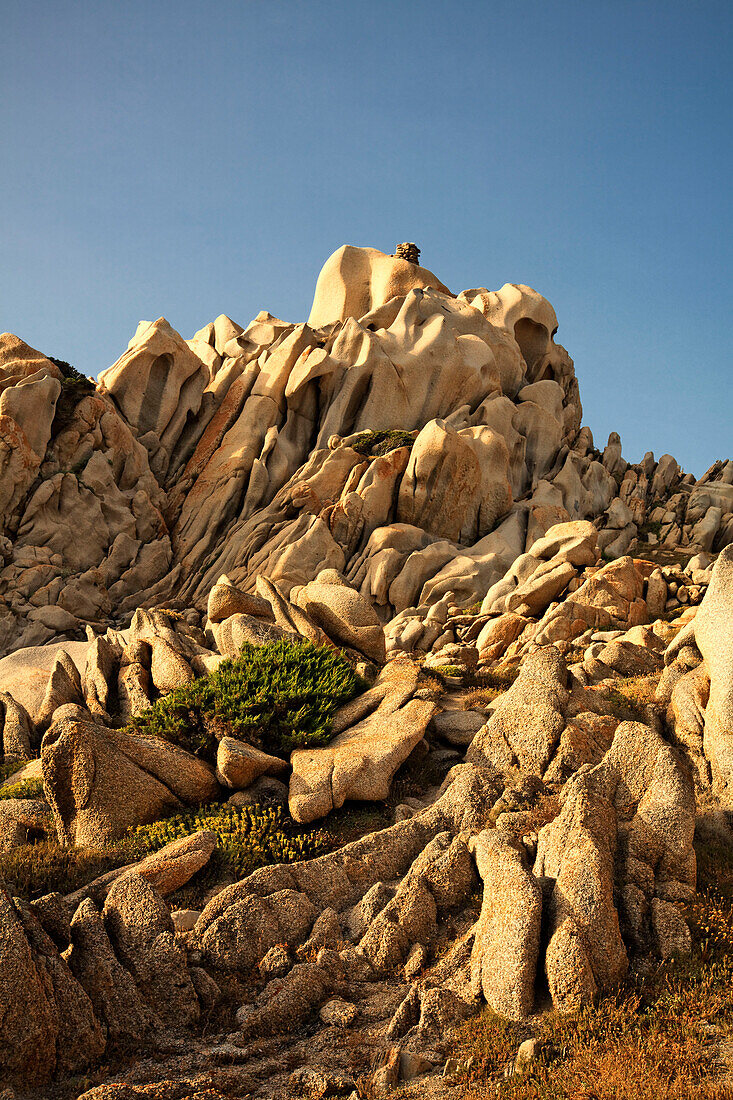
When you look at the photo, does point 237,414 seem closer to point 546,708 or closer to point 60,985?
point 546,708

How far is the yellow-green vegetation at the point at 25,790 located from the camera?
58.2 feet

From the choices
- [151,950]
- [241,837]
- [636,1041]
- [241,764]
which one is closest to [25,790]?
[241,764]

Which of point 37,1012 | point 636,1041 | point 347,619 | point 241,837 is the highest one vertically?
point 347,619

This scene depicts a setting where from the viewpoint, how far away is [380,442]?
5156 cm

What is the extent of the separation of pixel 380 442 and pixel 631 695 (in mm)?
34848

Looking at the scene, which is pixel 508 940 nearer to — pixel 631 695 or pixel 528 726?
pixel 528 726

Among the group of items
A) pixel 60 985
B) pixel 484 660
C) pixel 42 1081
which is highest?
pixel 484 660

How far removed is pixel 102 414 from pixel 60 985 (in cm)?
4201

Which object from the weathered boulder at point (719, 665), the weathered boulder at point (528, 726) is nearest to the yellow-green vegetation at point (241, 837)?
the weathered boulder at point (528, 726)

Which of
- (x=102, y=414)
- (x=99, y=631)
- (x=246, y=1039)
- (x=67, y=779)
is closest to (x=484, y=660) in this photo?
(x=67, y=779)

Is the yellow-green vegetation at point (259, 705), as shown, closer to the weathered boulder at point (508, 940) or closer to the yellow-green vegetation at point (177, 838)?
the yellow-green vegetation at point (177, 838)

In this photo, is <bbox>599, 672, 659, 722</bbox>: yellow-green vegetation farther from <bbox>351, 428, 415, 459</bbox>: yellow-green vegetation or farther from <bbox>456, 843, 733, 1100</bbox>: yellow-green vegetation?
<bbox>351, 428, 415, 459</bbox>: yellow-green vegetation

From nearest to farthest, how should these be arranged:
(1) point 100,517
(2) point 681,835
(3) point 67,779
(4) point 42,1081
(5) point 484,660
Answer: (4) point 42,1081
(2) point 681,835
(3) point 67,779
(5) point 484,660
(1) point 100,517

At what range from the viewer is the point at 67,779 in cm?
1529
